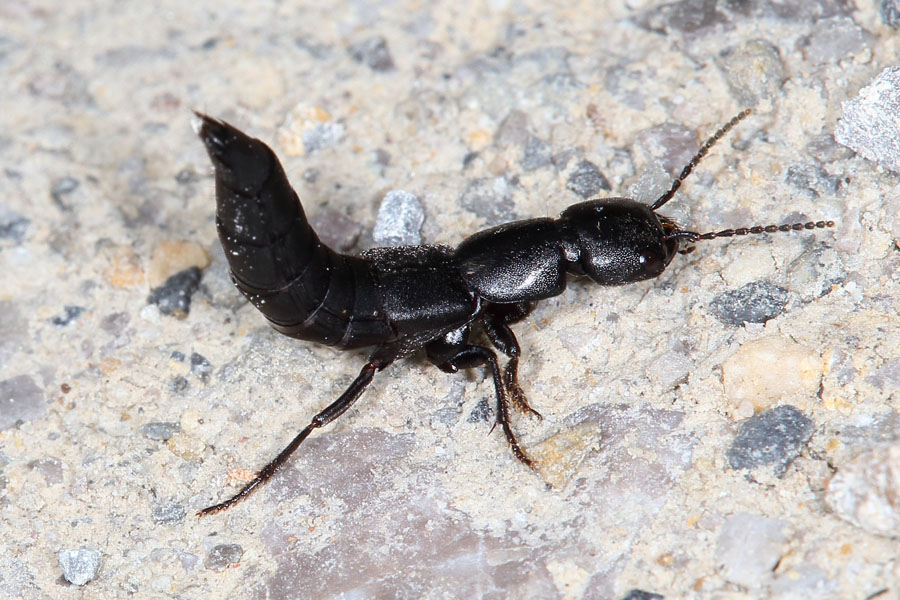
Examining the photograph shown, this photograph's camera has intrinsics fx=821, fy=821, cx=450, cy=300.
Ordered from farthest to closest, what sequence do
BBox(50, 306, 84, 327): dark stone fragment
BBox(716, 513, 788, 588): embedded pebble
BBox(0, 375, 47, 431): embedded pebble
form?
BBox(50, 306, 84, 327): dark stone fragment
BBox(0, 375, 47, 431): embedded pebble
BBox(716, 513, 788, 588): embedded pebble

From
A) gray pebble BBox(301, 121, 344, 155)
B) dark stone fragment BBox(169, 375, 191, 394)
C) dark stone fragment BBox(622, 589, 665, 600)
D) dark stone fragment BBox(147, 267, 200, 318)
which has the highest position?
gray pebble BBox(301, 121, 344, 155)

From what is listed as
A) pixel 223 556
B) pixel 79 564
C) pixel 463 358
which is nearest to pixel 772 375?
pixel 463 358

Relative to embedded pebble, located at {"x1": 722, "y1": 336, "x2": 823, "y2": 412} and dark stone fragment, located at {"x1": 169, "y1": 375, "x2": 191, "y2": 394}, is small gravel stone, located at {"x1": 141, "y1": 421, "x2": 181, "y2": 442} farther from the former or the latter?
embedded pebble, located at {"x1": 722, "y1": 336, "x2": 823, "y2": 412}

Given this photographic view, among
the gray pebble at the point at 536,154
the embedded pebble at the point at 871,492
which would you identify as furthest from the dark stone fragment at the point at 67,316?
the embedded pebble at the point at 871,492

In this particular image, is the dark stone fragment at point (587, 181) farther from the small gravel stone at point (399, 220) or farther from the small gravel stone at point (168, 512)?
the small gravel stone at point (168, 512)

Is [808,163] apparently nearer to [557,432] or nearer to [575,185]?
[575,185]

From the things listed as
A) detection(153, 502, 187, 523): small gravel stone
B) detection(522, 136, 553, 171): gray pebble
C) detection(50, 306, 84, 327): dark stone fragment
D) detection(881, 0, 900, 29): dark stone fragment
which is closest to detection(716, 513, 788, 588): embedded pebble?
detection(522, 136, 553, 171): gray pebble

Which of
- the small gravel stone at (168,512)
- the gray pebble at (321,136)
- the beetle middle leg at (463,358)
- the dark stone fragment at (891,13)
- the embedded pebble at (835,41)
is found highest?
the dark stone fragment at (891,13)
